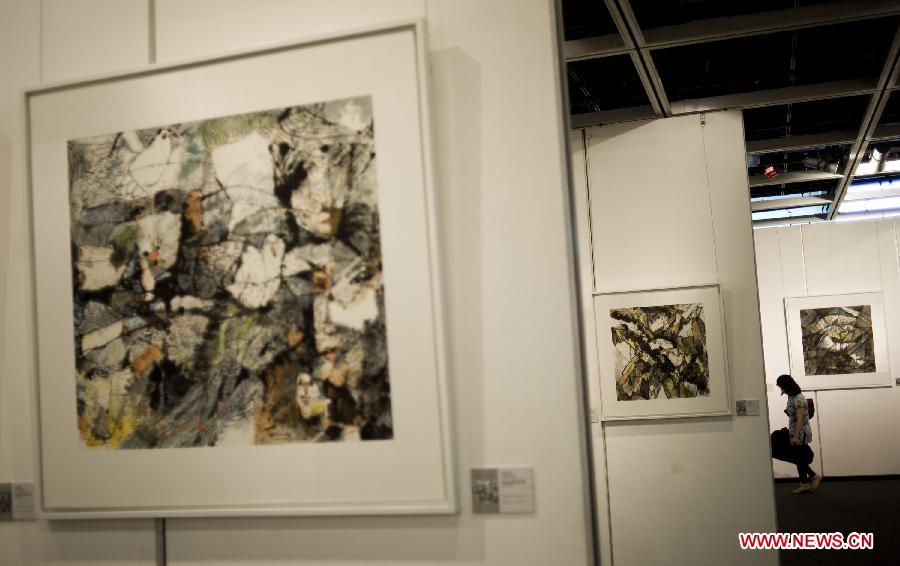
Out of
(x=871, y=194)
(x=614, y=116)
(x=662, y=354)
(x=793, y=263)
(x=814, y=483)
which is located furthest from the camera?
(x=793, y=263)

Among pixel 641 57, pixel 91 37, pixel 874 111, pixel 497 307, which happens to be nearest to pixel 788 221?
pixel 874 111

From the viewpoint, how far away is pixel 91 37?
10.1 feet

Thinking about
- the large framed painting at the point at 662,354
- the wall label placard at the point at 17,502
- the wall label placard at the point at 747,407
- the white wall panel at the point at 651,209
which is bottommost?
the wall label placard at the point at 747,407

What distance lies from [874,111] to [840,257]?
6.88 m

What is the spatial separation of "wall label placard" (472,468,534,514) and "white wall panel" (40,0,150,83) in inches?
72.6

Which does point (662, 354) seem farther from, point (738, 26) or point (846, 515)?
point (846, 515)

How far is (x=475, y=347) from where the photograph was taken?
2.64m

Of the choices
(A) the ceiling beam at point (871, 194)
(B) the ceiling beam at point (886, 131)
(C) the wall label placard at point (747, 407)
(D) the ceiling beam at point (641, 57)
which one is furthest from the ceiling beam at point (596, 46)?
(A) the ceiling beam at point (871, 194)

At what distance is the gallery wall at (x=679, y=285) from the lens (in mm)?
6562

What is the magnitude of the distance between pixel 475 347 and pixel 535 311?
0.71ft

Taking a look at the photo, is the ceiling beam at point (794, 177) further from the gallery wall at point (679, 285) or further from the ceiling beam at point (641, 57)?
the ceiling beam at point (641, 57)

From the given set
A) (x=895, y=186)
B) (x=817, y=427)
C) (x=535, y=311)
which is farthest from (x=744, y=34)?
(x=817, y=427)

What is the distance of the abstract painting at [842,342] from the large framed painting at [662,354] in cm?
804

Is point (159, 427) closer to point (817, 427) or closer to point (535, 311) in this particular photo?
point (535, 311)
